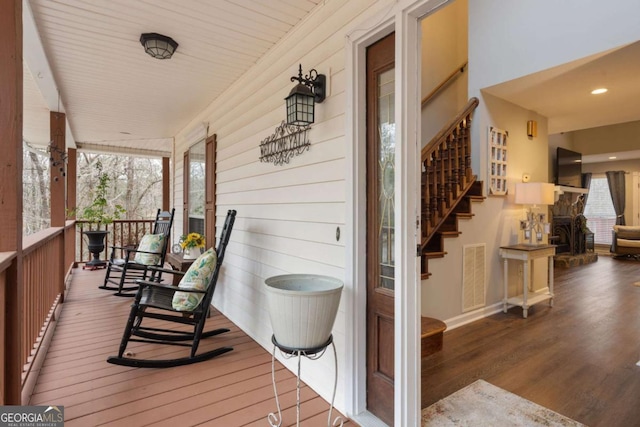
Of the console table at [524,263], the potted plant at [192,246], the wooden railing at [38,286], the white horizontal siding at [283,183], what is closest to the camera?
the white horizontal siding at [283,183]

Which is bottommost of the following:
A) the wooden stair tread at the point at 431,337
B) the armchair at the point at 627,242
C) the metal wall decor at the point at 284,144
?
the wooden stair tread at the point at 431,337

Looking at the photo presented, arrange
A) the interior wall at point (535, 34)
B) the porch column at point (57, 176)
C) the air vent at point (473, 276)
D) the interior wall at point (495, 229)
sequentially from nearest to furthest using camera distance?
the interior wall at point (535, 34) < the interior wall at point (495, 229) < the air vent at point (473, 276) < the porch column at point (57, 176)

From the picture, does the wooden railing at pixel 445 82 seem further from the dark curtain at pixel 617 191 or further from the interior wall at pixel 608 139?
the dark curtain at pixel 617 191

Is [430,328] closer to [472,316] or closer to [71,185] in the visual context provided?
[472,316]

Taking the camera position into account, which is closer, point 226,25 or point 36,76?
point 226,25

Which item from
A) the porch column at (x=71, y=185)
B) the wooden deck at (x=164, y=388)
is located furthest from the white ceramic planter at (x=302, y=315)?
the porch column at (x=71, y=185)

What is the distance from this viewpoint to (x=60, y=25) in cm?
255

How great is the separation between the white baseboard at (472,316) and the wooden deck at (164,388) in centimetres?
184

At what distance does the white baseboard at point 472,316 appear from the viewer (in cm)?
347

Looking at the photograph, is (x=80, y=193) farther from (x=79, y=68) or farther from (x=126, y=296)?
(x=79, y=68)

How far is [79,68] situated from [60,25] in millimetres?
894

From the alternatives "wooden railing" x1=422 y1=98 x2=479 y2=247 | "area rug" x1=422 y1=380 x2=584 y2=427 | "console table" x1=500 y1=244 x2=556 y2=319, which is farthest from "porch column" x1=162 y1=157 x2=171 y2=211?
"area rug" x1=422 y1=380 x2=584 y2=427

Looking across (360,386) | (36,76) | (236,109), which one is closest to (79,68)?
(36,76)

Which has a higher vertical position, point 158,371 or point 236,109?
point 236,109
